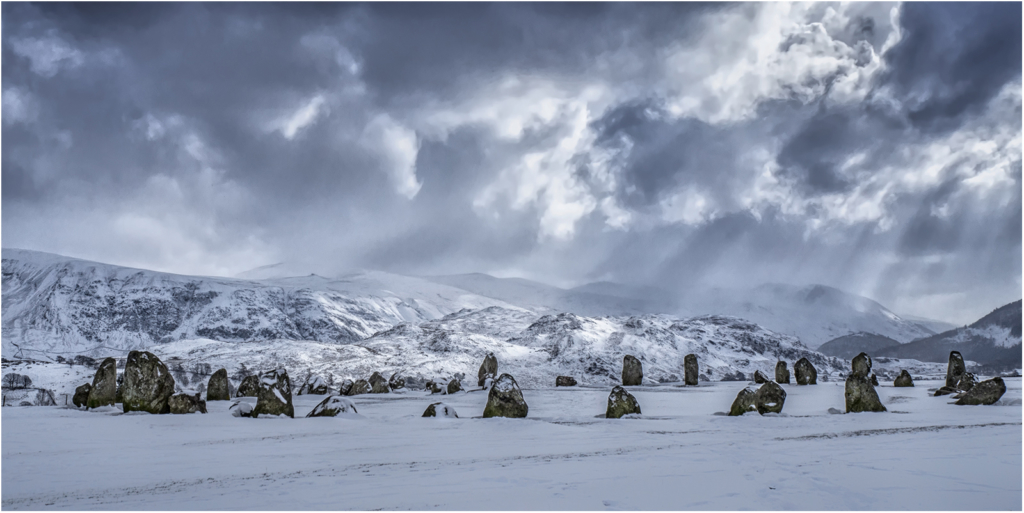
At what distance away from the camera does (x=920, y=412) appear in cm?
2227

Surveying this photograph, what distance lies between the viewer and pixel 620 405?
21.1 m

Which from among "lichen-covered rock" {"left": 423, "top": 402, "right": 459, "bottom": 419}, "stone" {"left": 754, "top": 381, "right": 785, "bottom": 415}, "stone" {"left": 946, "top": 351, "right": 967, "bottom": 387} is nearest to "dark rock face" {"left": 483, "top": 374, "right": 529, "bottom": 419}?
"lichen-covered rock" {"left": 423, "top": 402, "right": 459, "bottom": 419}

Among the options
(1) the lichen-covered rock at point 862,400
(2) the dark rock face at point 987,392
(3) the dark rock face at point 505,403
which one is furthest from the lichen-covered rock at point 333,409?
(2) the dark rock face at point 987,392

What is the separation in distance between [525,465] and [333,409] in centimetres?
1457

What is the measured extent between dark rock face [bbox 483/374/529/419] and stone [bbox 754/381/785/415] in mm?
8665

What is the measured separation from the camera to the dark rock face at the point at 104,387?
26266 millimetres

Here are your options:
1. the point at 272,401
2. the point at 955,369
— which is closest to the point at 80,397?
the point at 272,401

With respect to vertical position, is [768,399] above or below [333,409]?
above

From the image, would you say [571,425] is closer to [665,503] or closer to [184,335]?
[665,503]

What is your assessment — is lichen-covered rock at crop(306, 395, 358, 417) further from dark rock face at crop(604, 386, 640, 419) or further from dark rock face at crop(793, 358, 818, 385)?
dark rock face at crop(793, 358, 818, 385)

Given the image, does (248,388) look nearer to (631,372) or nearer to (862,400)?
(631,372)

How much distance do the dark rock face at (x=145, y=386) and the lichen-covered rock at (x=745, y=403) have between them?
22.9 meters

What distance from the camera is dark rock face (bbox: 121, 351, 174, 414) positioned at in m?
24.3

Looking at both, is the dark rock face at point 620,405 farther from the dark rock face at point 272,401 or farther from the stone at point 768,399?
the dark rock face at point 272,401
